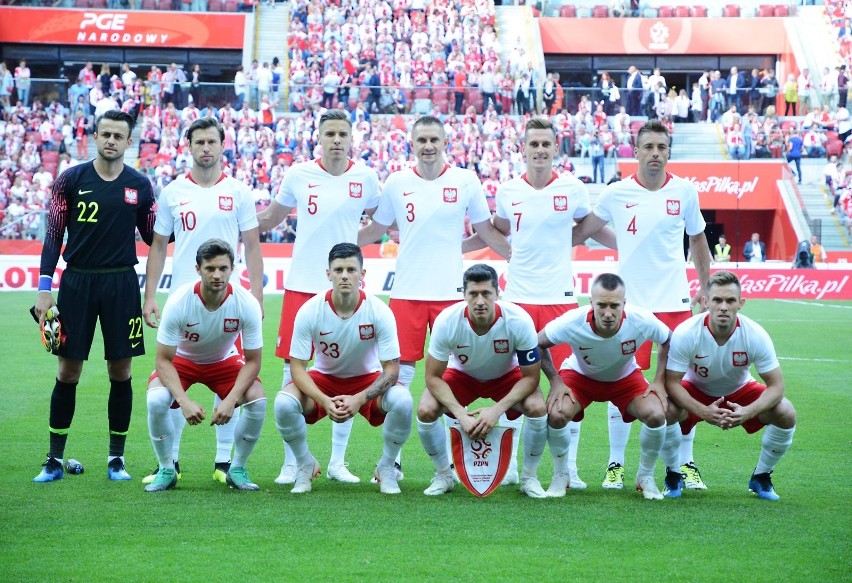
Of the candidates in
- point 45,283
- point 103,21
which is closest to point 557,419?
point 45,283

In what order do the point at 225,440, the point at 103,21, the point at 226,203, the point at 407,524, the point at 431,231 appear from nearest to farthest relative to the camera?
1. the point at 407,524
2. the point at 225,440
3. the point at 226,203
4. the point at 431,231
5. the point at 103,21

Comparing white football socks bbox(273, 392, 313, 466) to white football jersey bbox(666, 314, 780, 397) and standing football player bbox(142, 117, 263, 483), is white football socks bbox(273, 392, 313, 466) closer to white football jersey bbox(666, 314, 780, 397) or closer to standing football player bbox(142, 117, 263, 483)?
standing football player bbox(142, 117, 263, 483)

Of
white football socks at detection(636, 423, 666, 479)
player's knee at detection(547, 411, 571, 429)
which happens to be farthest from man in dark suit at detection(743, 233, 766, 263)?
player's knee at detection(547, 411, 571, 429)

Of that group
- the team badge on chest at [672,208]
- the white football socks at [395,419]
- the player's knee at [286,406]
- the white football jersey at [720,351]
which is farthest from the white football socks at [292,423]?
the team badge on chest at [672,208]

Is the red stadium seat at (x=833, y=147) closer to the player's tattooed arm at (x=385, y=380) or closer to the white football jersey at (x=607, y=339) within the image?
the white football jersey at (x=607, y=339)

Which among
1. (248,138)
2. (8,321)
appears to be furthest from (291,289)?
(248,138)

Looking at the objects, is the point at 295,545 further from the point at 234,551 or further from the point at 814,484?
the point at 814,484

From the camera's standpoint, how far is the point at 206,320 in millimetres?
6570

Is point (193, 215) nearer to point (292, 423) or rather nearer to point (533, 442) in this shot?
point (292, 423)

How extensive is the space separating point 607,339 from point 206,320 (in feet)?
8.39

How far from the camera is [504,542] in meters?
5.30

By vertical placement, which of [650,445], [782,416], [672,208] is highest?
[672,208]

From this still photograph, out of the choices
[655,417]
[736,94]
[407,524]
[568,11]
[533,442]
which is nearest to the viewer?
[407,524]

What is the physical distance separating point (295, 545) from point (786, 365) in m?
9.68
